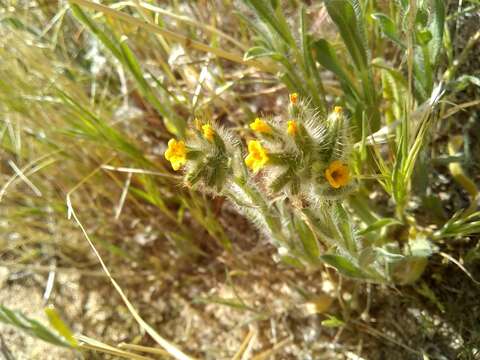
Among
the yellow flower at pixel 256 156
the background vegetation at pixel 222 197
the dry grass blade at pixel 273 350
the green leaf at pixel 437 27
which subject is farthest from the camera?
the dry grass blade at pixel 273 350

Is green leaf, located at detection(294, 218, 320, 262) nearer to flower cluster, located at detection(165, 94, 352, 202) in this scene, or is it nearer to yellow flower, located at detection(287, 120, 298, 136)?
flower cluster, located at detection(165, 94, 352, 202)

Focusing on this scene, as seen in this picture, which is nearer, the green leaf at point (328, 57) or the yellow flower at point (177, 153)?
the yellow flower at point (177, 153)

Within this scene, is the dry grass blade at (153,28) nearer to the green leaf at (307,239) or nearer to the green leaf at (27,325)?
the green leaf at (307,239)

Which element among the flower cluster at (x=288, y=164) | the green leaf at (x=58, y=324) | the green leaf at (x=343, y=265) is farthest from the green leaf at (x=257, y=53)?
the green leaf at (x=58, y=324)

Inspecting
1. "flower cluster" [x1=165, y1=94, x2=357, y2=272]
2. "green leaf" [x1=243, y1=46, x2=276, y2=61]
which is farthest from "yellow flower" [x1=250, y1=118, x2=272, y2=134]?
"green leaf" [x1=243, y1=46, x2=276, y2=61]

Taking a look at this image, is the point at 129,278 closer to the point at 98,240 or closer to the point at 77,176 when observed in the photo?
the point at 98,240

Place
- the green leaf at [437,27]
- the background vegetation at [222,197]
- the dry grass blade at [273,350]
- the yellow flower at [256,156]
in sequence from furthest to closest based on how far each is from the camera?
1. the dry grass blade at [273,350]
2. the background vegetation at [222,197]
3. the green leaf at [437,27]
4. the yellow flower at [256,156]
